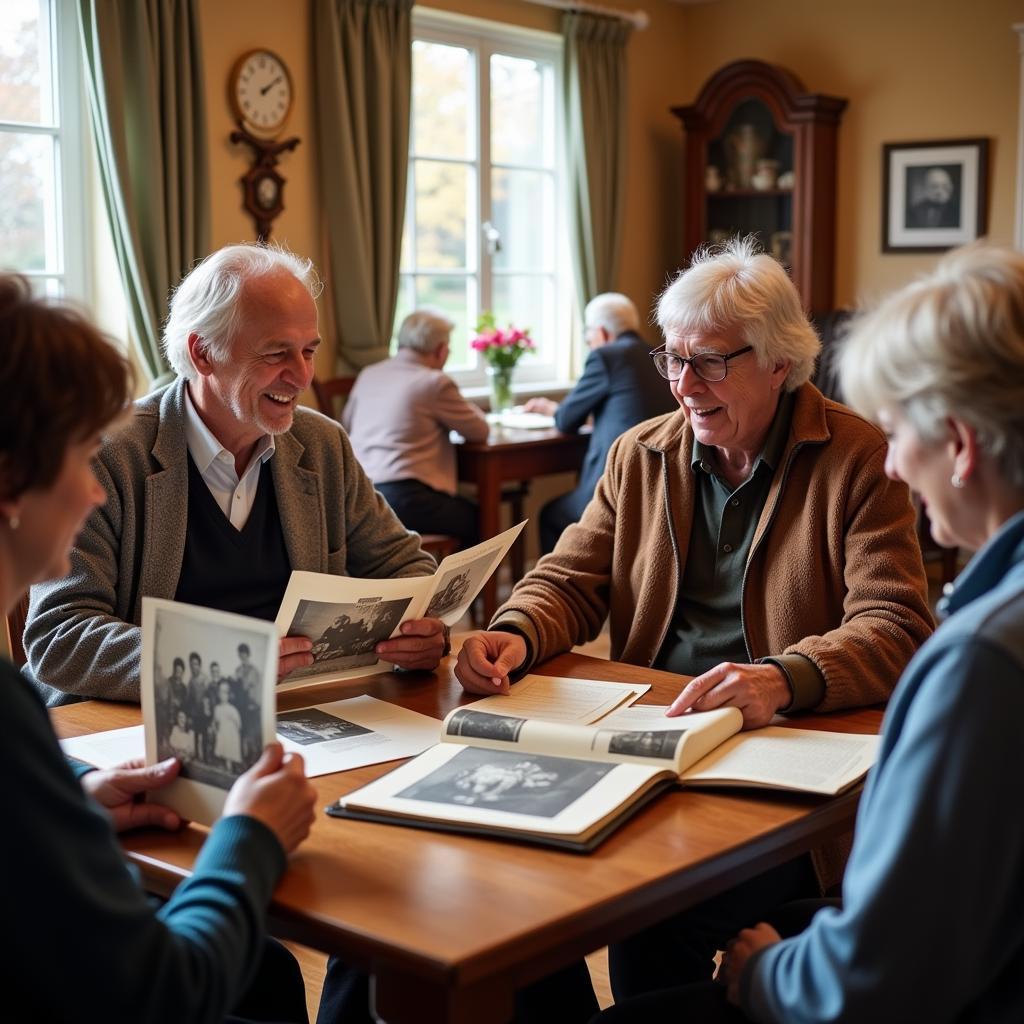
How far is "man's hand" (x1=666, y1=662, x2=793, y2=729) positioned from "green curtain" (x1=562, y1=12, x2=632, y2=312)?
4.91 meters

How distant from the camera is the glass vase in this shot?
550cm

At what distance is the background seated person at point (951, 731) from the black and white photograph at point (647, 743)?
1.23ft

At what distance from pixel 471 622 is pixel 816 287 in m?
2.48

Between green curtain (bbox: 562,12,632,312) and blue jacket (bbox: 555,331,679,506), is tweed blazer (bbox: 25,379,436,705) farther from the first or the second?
green curtain (bbox: 562,12,632,312)

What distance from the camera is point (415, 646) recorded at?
6.48ft

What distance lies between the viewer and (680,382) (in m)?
2.13

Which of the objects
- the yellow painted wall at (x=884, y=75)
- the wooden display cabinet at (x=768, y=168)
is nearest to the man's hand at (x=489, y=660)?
the yellow painted wall at (x=884, y=75)

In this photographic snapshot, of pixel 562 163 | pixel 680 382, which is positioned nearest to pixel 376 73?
pixel 562 163

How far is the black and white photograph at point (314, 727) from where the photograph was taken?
5.50 ft

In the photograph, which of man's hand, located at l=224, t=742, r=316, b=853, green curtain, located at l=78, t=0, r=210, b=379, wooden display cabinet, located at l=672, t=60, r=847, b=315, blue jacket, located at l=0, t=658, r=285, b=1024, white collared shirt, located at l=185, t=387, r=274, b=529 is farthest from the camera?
wooden display cabinet, located at l=672, t=60, r=847, b=315

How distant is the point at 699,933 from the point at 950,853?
86 cm

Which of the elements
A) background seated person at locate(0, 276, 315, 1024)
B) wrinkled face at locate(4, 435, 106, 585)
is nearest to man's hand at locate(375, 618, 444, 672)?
background seated person at locate(0, 276, 315, 1024)

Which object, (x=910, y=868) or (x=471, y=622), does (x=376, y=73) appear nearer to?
(x=471, y=622)

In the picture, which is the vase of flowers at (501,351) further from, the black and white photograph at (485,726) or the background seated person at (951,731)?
the background seated person at (951,731)
